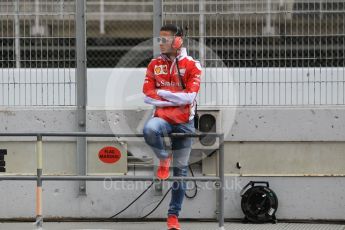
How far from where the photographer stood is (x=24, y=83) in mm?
8875

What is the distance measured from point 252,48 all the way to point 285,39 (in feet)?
A: 1.31

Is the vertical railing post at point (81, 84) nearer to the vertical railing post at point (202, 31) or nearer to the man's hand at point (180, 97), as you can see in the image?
the vertical railing post at point (202, 31)

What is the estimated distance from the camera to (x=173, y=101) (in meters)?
7.37

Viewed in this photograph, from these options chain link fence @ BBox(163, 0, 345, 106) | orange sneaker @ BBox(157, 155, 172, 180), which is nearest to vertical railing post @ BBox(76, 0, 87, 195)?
chain link fence @ BBox(163, 0, 345, 106)

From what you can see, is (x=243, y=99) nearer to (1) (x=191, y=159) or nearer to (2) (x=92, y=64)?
(1) (x=191, y=159)

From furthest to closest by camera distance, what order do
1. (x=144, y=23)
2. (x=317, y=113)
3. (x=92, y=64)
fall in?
(x=144, y=23) → (x=92, y=64) → (x=317, y=113)

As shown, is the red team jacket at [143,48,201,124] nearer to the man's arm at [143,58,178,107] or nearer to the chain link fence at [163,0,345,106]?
the man's arm at [143,58,178,107]

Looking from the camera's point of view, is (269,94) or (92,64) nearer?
(269,94)

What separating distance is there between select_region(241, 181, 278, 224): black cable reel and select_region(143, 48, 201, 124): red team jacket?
1427 mm

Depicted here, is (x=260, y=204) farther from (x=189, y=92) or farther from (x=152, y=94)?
(x=152, y=94)

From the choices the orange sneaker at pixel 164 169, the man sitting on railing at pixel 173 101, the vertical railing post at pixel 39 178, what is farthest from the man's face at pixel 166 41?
the vertical railing post at pixel 39 178

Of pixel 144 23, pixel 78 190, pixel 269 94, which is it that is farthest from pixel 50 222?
pixel 144 23

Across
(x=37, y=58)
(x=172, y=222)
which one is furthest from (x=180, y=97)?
(x=37, y=58)

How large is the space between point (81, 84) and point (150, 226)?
1849 millimetres
